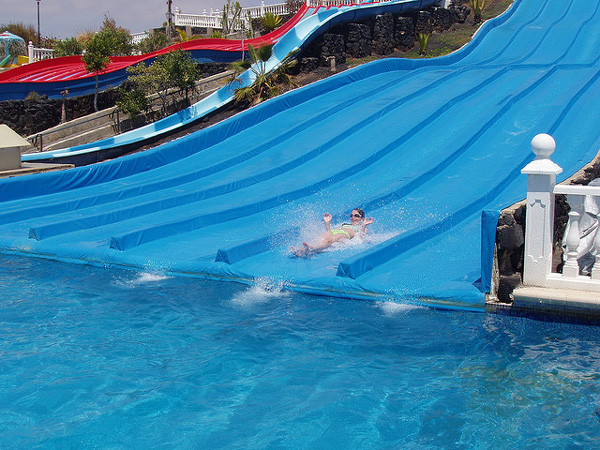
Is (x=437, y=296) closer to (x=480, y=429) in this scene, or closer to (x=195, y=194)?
(x=480, y=429)

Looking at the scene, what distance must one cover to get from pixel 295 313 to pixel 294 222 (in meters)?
2.40

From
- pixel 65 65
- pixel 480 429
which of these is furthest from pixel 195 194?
pixel 65 65

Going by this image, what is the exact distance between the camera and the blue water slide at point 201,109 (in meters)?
11.7

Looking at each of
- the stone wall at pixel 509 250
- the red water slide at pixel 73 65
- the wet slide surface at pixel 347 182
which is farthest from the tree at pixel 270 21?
the stone wall at pixel 509 250

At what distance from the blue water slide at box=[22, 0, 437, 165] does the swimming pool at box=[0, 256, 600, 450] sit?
252 inches

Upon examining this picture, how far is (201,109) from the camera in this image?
1278cm

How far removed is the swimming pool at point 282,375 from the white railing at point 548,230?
1.12 ft

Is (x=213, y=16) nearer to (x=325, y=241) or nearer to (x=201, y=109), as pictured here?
(x=201, y=109)

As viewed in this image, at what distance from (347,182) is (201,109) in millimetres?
5047

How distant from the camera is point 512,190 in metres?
7.74

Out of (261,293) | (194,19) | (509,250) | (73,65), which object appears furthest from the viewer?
(194,19)

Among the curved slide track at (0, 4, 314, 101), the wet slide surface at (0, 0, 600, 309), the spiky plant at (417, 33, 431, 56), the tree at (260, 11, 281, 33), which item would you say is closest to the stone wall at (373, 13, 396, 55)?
the spiky plant at (417, 33, 431, 56)

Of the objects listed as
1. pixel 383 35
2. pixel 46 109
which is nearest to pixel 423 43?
pixel 383 35

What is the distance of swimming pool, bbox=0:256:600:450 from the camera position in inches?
139
